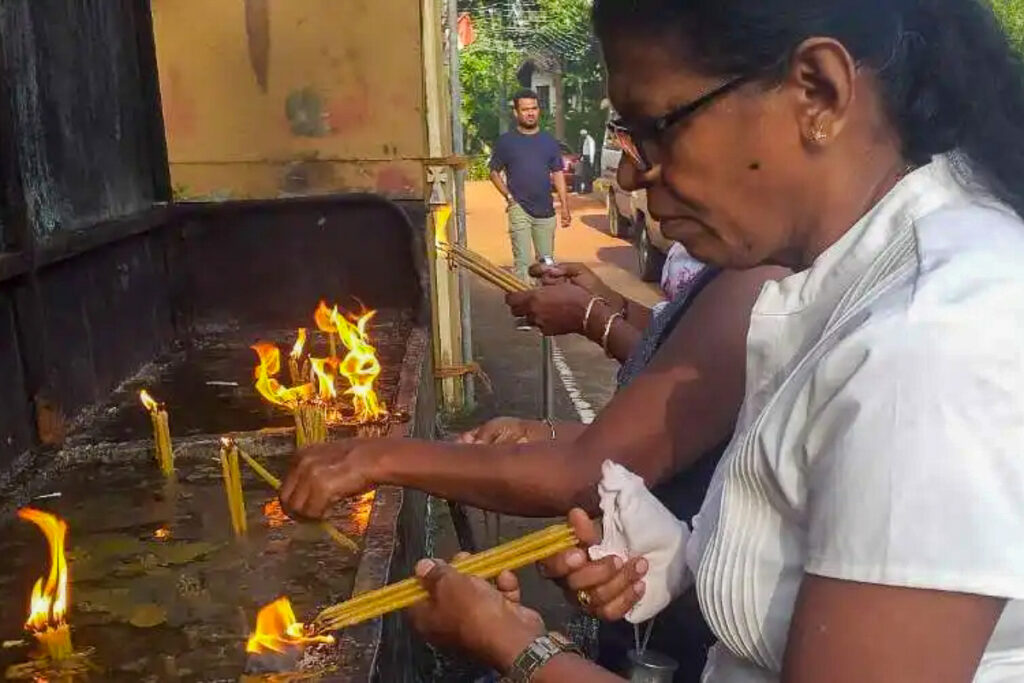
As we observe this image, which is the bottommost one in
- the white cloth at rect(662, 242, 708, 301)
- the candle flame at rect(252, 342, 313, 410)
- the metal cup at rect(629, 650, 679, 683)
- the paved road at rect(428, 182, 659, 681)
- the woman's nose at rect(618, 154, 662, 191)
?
the paved road at rect(428, 182, 659, 681)

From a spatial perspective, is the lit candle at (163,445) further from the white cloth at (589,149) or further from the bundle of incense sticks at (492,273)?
the white cloth at (589,149)

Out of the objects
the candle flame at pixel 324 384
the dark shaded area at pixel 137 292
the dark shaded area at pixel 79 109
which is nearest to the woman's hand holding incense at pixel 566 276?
the dark shaded area at pixel 137 292

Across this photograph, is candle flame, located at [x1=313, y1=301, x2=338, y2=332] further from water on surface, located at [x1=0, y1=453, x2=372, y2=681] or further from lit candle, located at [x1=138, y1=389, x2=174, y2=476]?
water on surface, located at [x1=0, y1=453, x2=372, y2=681]

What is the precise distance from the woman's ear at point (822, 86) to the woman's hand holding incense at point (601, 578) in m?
0.80

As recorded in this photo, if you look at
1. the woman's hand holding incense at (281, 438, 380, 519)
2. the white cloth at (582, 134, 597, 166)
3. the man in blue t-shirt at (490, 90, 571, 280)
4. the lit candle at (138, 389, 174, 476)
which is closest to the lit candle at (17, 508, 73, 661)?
the woman's hand holding incense at (281, 438, 380, 519)

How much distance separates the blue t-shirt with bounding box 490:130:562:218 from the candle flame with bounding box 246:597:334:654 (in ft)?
25.5

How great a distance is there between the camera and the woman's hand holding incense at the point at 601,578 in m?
1.61

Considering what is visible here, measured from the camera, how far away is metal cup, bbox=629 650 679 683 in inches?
67.6

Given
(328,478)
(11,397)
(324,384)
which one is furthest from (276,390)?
(328,478)

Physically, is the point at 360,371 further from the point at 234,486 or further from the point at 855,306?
the point at 855,306

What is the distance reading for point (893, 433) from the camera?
907mm

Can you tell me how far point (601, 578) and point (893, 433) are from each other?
801mm

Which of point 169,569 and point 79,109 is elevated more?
point 79,109

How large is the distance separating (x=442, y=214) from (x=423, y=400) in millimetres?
1896
